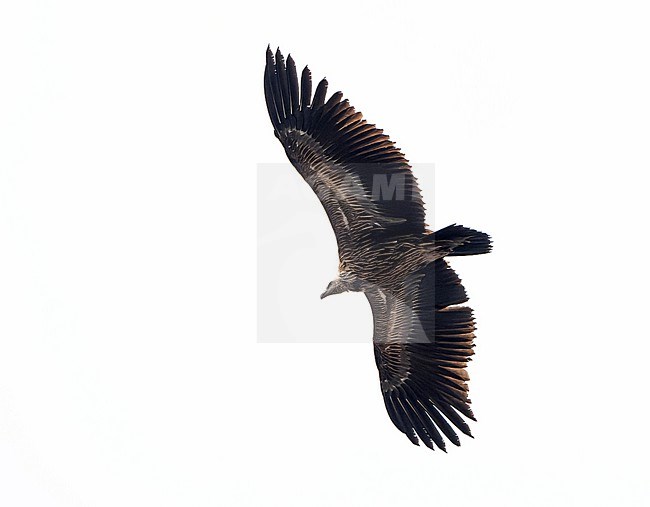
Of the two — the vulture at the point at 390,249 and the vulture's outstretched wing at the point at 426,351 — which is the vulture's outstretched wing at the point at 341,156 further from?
the vulture's outstretched wing at the point at 426,351

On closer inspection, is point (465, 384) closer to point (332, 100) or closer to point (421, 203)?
point (421, 203)

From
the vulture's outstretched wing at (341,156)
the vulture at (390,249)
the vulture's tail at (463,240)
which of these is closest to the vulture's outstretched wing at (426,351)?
the vulture at (390,249)

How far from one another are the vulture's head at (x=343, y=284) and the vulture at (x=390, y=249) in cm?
1

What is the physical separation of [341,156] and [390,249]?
134cm

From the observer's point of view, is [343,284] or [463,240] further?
[343,284]

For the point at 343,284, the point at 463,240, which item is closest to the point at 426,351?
the point at 343,284

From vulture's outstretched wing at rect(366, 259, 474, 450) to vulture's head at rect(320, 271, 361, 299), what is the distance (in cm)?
31

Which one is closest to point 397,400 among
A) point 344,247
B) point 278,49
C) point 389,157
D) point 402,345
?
point 402,345

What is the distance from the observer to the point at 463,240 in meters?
15.6

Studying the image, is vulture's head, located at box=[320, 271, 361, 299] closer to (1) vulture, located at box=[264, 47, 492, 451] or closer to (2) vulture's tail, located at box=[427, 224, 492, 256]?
(1) vulture, located at box=[264, 47, 492, 451]

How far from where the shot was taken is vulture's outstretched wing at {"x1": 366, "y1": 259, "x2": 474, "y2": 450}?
53.7 ft

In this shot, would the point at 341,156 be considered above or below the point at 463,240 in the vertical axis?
above

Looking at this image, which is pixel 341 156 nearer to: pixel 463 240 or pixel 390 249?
pixel 390 249

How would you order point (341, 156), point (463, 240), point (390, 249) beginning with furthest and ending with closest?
point (390, 249)
point (341, 156)
point (463, 240)
